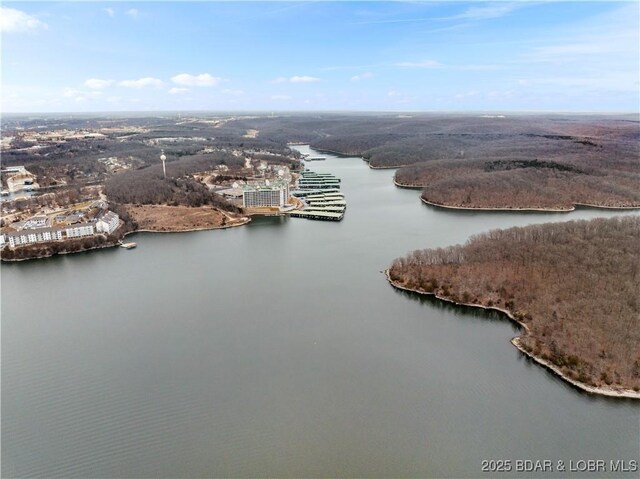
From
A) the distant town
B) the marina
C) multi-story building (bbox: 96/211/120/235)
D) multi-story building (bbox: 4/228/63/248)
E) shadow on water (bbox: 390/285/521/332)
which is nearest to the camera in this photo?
shadow on water (bbox: 390/285/521/332)

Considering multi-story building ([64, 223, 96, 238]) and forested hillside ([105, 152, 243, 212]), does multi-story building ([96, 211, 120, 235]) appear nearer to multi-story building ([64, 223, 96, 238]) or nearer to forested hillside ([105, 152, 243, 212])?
multi-story building ([64, 223, 96, 238])

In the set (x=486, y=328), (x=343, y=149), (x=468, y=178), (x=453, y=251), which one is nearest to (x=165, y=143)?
(x=343, y=149)

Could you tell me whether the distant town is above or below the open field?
above

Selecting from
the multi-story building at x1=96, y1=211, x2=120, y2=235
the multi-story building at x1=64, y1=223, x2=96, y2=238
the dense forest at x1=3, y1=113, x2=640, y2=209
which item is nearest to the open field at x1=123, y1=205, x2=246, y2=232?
the multi-story building at x1=96, y1=211, x2=120, y2=235

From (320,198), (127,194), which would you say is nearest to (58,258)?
(127,194)

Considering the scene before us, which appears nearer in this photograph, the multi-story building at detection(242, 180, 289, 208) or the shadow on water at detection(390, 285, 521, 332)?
A: the shadow on water at detection(390, 285, 521, 332)

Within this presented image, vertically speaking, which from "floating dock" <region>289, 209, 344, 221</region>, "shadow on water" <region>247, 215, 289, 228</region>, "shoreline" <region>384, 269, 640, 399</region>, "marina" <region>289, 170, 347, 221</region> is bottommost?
"shoreline" <region>384, 269, 640, 399</region>

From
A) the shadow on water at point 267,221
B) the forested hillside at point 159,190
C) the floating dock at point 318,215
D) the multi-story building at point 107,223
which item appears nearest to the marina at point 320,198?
the floating dock at point 318,215

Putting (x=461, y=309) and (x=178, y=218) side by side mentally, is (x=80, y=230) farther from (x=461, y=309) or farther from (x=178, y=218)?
(x=461, y=309)
